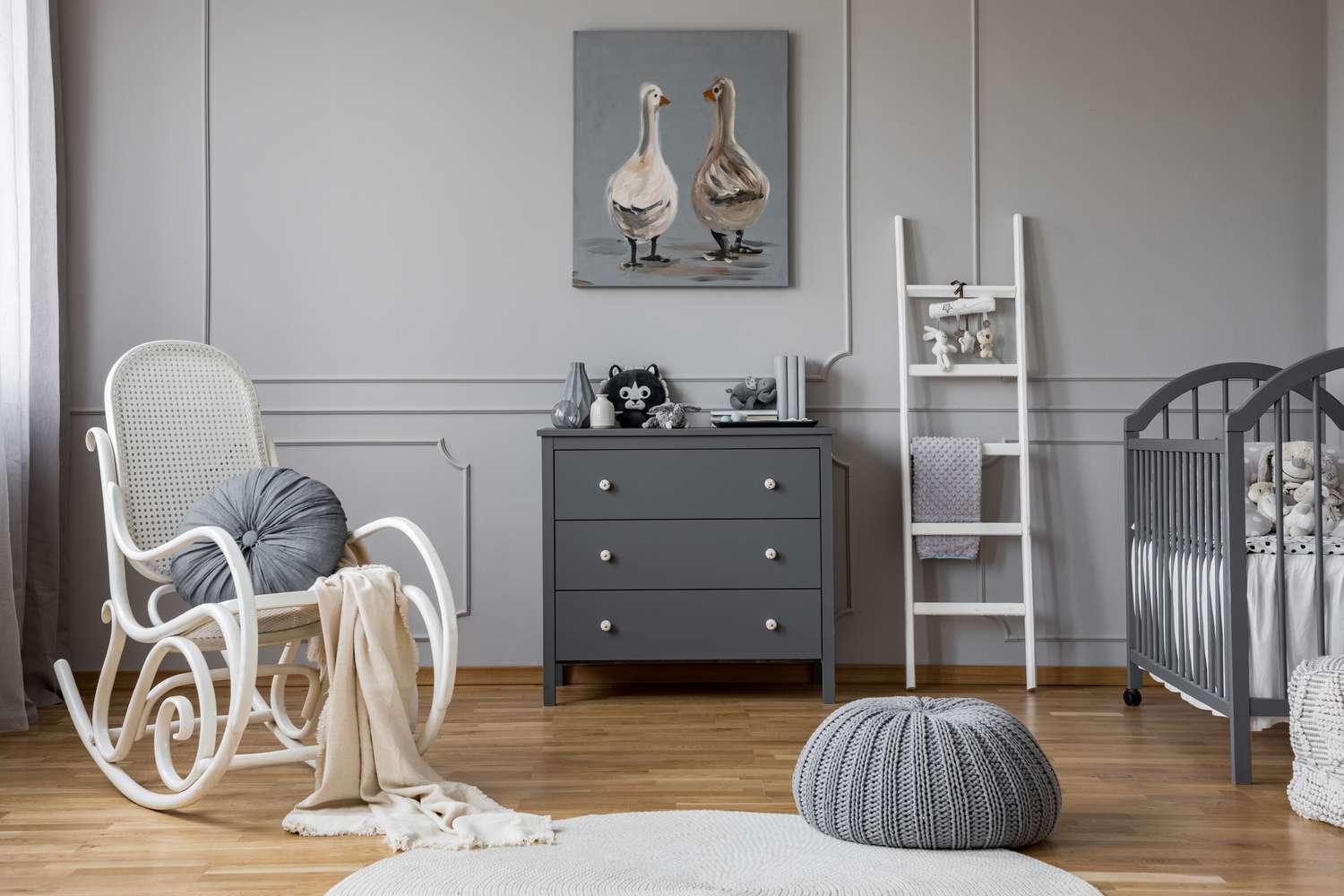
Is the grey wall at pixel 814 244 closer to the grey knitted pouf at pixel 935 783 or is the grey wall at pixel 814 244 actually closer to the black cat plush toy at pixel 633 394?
the black cat plush toy at pixel 633 394

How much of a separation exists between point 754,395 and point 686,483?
0.39 metres

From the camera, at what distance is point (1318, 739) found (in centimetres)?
205

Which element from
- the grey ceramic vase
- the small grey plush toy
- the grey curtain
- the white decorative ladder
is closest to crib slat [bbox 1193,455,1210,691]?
the white decorative ladder

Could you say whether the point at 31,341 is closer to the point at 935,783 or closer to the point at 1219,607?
the point at 935,783

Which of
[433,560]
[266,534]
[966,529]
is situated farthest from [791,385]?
[266,534]

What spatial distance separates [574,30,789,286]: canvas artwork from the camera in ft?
11.1

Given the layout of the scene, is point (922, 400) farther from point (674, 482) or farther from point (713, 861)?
point (713, 861)

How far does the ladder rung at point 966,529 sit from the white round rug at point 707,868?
1439mm

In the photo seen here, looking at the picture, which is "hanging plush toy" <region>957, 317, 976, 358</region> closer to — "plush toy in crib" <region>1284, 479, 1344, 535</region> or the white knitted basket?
"plush toy in crib" <region>1284, 479, 1344, 535</region>

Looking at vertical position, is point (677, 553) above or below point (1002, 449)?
below

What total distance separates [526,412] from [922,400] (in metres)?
1.24

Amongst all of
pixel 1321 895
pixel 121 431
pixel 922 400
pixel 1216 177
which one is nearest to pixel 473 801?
pixel 121 431

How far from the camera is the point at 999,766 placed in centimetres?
187

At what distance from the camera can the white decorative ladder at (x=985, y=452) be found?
3.29 metres
